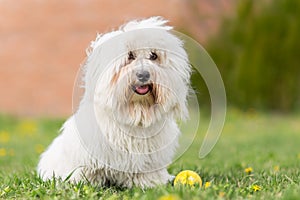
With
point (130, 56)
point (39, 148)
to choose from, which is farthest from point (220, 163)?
point (39, 148)

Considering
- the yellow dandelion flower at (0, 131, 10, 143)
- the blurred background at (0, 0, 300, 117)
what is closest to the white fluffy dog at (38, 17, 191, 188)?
the yellow dandelion flower at (0, 131, 10, 143)

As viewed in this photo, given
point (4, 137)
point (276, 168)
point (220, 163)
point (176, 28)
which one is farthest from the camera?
point (176, 28)

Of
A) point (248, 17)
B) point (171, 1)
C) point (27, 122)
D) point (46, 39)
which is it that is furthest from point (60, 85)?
point (248, 17)

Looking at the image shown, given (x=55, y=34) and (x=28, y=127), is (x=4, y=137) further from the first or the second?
(x=55, y=34)

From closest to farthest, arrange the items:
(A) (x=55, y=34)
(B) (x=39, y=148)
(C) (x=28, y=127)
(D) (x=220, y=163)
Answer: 1. (D) (x=220, y=163)
2. (B) (x=39, y=148)
3. (C) (x=28, y=127)
4. (A) (x=55, y=34)

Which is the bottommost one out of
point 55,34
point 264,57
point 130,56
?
point 130,56

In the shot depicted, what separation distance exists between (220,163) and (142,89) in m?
2.43

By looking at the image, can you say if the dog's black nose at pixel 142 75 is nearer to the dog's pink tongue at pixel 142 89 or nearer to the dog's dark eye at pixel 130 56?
the dog's pink tongue at pixel 142 89

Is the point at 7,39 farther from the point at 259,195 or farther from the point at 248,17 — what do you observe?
the point at 259,195

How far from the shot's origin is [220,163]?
6.25 metres

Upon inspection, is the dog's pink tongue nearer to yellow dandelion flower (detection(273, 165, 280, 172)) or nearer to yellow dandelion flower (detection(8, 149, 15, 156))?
yellow dandelion flower (detection(273, 165, 280, 172))

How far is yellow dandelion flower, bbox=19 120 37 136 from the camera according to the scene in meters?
10.7

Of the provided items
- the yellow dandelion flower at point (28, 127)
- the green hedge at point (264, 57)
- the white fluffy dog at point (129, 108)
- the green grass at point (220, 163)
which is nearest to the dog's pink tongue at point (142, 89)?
the white fluffy dog at point (129, 108)

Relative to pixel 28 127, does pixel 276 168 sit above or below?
above
